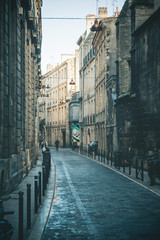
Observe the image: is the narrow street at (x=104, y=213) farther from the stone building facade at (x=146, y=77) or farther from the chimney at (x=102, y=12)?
the chimney at (x=102, y=12)

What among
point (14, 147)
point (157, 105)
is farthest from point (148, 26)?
point (14, 147)

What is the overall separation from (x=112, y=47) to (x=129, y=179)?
67.6ft

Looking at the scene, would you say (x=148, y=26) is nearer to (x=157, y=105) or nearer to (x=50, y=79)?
(x=157, y=105)

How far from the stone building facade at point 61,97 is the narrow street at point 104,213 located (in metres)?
46.7

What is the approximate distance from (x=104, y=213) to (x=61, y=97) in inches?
2370

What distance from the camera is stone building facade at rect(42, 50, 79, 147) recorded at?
212 ft

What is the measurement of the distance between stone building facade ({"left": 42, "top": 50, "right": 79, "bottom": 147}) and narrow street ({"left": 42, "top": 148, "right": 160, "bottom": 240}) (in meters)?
46.7

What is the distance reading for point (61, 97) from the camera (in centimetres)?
6869

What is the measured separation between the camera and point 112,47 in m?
34.7

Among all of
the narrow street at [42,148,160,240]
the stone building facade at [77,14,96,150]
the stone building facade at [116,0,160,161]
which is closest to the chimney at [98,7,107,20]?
the stone building facade at [77,14,96,150]

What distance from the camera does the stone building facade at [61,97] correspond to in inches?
2542

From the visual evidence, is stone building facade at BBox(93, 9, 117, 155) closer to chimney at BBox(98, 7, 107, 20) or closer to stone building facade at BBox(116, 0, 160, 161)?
chimney at BBox(98, 7, 107, 20)

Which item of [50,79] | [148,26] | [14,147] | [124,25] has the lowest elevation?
[14,147]

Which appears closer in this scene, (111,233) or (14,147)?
(111,233)
